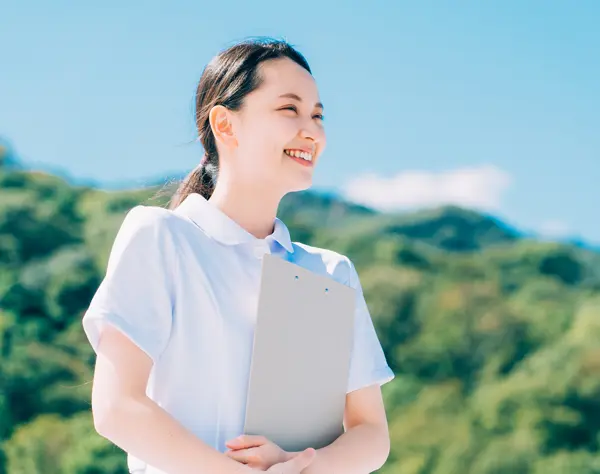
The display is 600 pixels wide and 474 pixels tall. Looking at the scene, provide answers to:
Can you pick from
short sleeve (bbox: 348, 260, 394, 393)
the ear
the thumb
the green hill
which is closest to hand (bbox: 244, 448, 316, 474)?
the thumb

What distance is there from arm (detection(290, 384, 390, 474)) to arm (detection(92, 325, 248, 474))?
108 mm

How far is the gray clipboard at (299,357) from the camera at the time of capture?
3.08ft

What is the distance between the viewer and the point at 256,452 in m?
0.89

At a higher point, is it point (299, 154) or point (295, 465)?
point (299, 154)

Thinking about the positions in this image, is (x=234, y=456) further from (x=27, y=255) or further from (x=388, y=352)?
(x=27, y=255)

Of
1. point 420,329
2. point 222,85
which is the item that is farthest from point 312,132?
point 420,329

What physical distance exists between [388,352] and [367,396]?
14302 mm

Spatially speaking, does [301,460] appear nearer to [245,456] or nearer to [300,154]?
[245,456]

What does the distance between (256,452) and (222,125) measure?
1.23ft

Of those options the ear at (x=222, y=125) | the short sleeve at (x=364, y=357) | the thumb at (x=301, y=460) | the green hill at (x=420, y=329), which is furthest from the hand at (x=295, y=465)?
the green hill at (x=420, y=329)

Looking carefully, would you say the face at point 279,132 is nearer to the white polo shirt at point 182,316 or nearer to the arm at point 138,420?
the white polo shirt at point 182,316

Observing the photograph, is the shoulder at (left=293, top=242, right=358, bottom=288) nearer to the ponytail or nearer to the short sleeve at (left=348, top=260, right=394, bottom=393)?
the short sleeve at (left=348, top=260, right=394, bottom=393)

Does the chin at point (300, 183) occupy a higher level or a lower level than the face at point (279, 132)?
lower

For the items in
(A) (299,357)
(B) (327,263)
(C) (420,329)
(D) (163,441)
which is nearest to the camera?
(D) (163,441)
